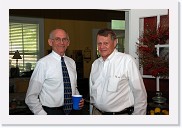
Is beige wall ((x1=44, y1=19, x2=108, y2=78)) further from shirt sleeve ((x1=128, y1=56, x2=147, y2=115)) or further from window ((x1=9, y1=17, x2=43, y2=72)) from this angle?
shirt sleeve ((x1=128, y1=56, x2=147, y2=115))

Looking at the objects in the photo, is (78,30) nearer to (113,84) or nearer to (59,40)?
(59,40)

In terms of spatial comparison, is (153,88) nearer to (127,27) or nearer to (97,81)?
(127,27)

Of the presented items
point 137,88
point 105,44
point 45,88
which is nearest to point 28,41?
point 45,88

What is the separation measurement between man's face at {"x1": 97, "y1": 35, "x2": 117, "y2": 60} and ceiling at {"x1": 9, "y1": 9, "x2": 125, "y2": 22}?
4726mm

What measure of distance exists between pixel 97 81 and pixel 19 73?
201 inches

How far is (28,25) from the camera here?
7.18 metres

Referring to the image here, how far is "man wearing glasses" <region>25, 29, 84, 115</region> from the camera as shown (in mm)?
2135

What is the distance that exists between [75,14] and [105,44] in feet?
17.8

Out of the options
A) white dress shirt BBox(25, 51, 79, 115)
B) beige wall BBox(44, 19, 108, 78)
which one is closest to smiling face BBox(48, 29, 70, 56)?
white dress shirt BBox(25, 51, 79, 115)

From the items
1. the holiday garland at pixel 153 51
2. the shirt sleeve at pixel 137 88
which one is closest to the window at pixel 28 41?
the holiday garland at pixel 153 51

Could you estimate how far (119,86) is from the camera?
215cm
